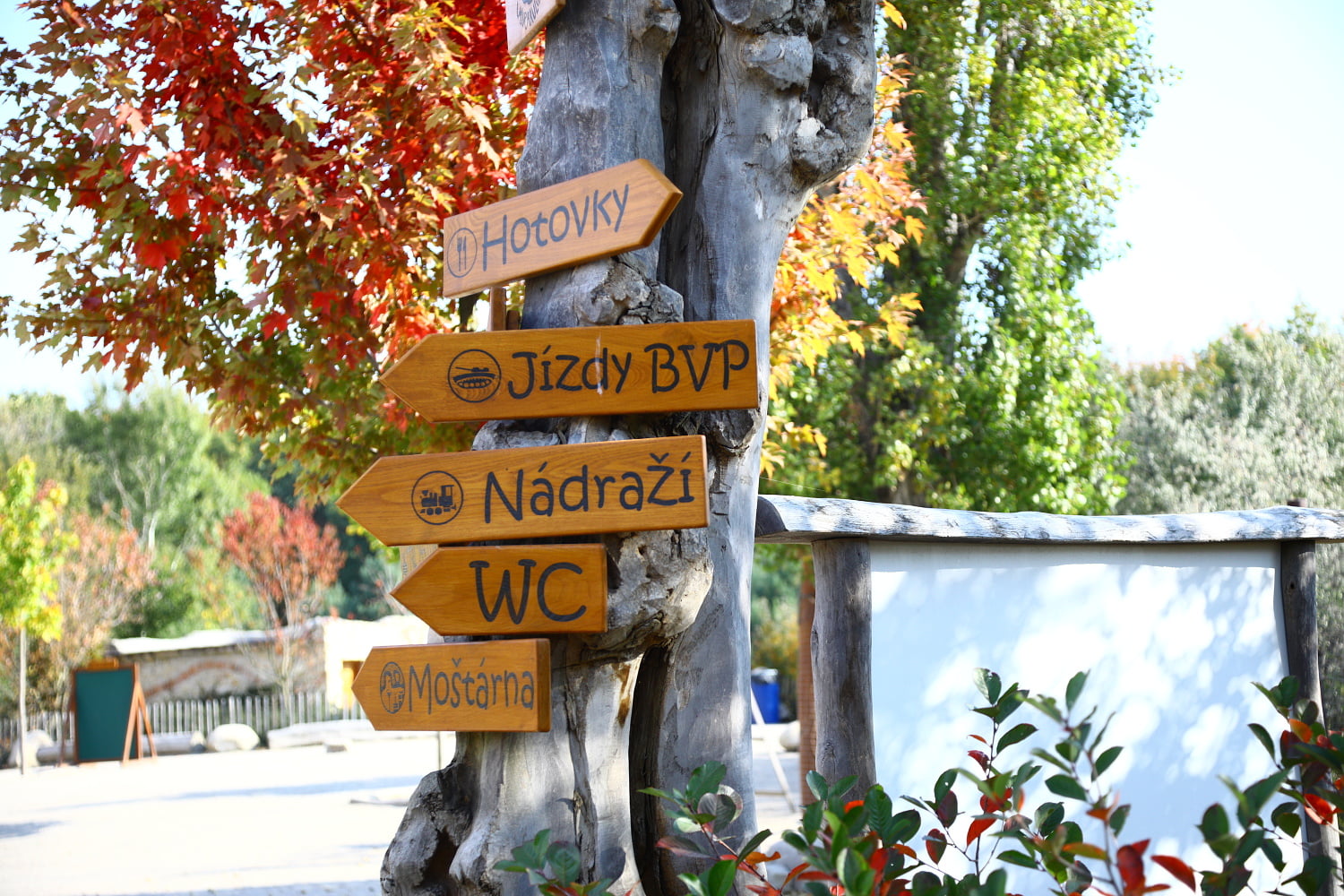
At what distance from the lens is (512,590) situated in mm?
2398

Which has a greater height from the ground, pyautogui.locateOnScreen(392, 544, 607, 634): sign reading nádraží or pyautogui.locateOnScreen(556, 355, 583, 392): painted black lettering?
pyautogui.locateOnScreen(556, 355, 583, 392): painted black lettering

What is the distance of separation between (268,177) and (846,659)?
3212 mm

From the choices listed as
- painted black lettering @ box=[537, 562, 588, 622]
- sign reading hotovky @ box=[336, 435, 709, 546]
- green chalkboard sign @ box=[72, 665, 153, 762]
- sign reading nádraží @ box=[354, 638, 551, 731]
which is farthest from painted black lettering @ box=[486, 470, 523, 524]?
green chalkboard sign @ box=[72, 665, 153, 762]

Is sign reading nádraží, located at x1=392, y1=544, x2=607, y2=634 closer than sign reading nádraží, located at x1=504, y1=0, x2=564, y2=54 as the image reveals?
Yes

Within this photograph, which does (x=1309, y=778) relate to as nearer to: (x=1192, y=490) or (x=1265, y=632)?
(x=1265, y=632)

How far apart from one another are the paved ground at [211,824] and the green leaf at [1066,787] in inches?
258

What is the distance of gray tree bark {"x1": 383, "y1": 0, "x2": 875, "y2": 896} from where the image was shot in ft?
8.14

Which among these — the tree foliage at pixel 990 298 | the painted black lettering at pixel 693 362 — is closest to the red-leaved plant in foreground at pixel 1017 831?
the painted black lettering at pixel 693 362

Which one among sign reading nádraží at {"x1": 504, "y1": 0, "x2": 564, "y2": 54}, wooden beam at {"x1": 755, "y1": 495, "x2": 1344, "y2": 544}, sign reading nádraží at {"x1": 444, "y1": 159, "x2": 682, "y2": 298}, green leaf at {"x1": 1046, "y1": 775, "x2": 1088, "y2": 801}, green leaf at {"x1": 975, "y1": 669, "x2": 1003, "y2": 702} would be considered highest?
sign reading nádraží at {"x1": 504, "y1": 0, "x2": 564, "y2": 54}

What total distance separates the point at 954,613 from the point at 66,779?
1534 cm

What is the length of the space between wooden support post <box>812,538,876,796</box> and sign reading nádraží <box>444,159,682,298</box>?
174 cm

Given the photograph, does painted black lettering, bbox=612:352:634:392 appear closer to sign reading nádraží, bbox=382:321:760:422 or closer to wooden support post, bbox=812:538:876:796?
sign reading nádraží, bbox=382:321:760:422

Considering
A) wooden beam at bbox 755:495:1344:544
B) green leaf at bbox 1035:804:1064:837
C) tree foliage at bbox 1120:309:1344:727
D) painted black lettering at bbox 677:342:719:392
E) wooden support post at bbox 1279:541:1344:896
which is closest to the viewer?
green leaf at bbox 1035:804:1064:837

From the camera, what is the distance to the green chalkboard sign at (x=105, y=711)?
56.5ft
